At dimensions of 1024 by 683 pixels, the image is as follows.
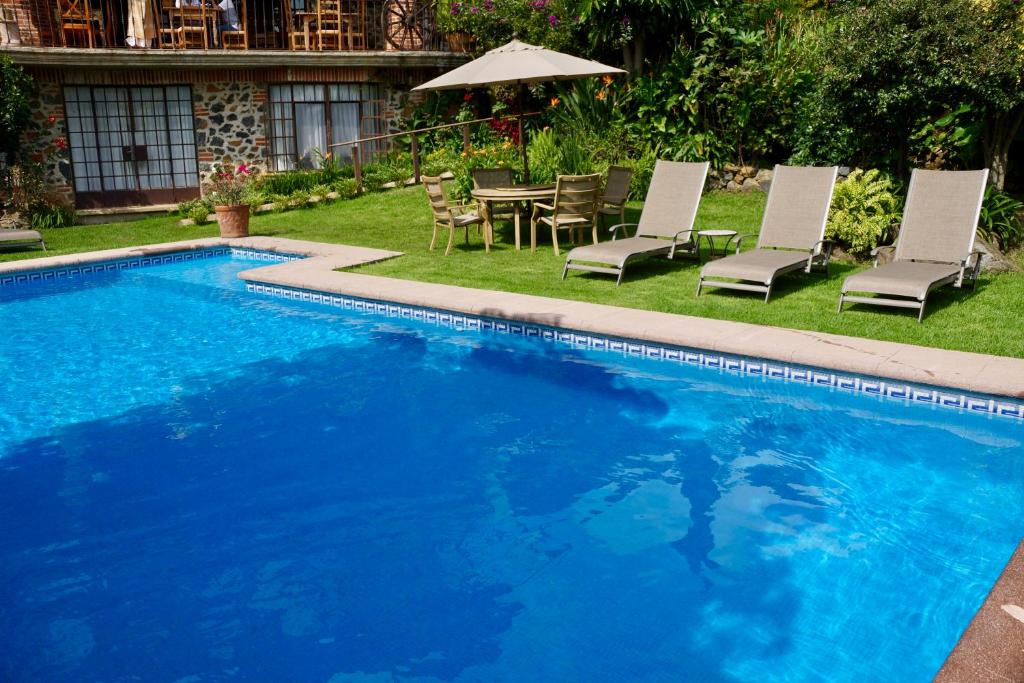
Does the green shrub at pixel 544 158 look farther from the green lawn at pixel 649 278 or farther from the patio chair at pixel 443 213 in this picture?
the patio chair at pixel 443 213

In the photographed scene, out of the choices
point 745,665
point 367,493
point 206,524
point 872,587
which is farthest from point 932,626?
point 206,524

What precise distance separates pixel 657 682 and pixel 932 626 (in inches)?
48.4

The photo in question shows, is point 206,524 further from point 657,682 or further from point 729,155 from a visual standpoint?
point 729,155

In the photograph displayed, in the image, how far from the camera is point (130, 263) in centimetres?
1222

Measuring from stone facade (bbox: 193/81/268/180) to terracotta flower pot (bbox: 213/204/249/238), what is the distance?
6198 mm

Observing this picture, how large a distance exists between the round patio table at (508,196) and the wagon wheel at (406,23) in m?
Answer: 10.3

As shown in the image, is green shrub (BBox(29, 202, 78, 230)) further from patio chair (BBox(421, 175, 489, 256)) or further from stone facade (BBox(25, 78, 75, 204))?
patio chair (BBox(421, 175, 489, 256))

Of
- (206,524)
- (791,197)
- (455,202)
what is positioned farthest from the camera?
(455,202)

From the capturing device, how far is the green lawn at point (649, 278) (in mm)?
7211

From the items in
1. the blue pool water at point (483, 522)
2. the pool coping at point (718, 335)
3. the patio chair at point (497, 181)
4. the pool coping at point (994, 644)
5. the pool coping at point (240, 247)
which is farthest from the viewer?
the patio chair at point (497, 181)

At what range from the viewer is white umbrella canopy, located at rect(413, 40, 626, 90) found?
10.7 m

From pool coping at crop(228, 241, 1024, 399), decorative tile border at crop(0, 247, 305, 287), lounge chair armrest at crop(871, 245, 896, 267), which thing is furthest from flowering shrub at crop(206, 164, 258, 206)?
lounge chair armrest at crop(871, 245, 896, 267)

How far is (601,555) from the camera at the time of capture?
4.35 metres

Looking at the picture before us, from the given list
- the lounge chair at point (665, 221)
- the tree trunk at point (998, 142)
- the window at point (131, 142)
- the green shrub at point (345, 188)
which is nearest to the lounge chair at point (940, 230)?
the lounge chair at point (665, 221)
